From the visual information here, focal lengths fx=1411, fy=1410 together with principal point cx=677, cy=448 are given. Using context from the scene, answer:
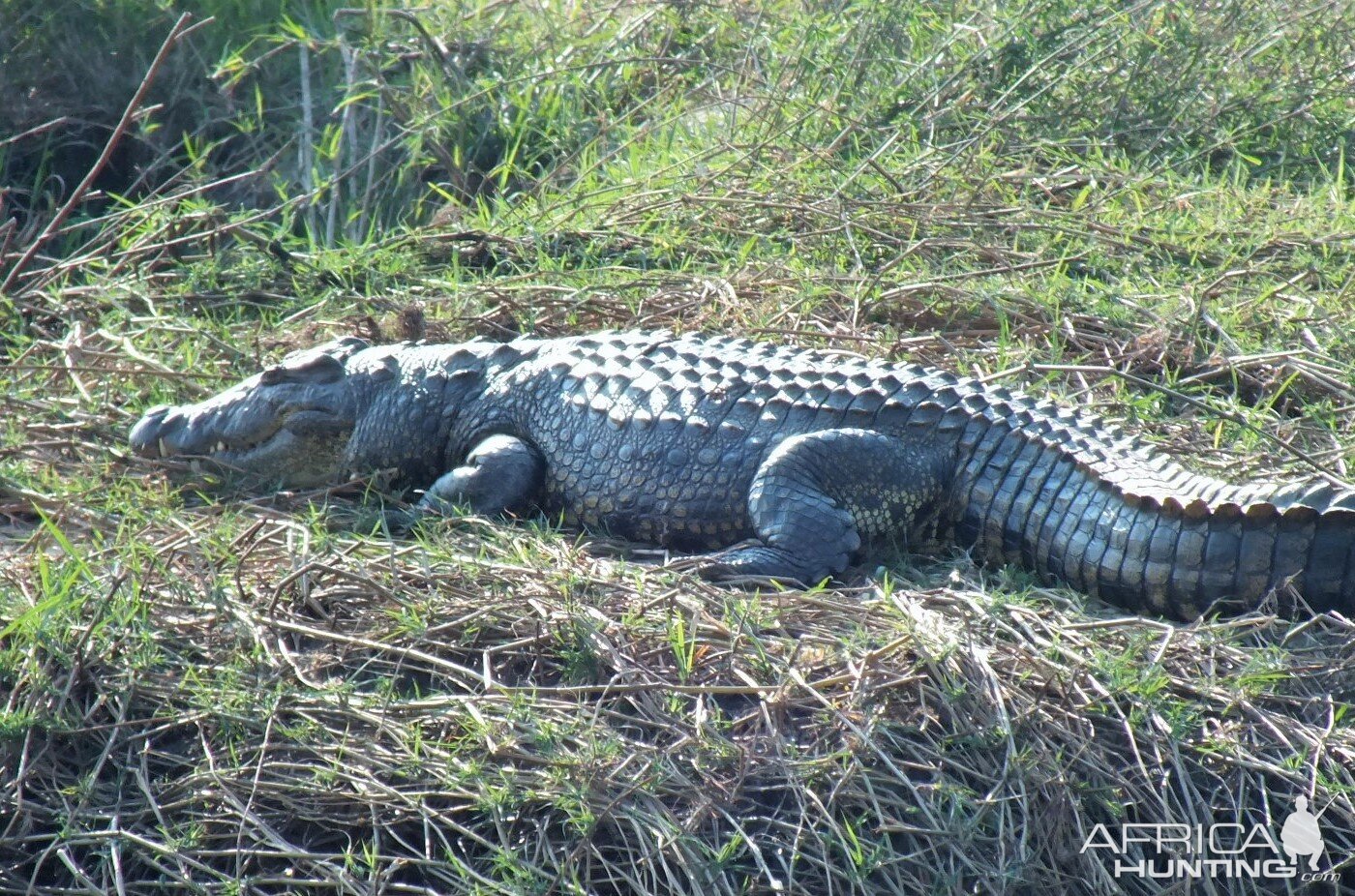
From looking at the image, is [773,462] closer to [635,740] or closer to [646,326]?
[635,740]

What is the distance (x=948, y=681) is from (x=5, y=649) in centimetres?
198

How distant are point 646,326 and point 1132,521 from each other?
6.80 ft

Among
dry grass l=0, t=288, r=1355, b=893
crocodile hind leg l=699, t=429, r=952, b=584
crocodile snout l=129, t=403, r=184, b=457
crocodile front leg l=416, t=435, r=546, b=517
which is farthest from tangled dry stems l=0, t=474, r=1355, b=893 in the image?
crocodile snout l=129, t=403, r=184, b=457

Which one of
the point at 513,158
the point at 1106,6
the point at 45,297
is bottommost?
the point at 45,297

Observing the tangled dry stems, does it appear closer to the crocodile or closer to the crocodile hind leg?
the crocodile

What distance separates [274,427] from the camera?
4.28 meters

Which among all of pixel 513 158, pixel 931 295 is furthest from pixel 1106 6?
pixel 513 158

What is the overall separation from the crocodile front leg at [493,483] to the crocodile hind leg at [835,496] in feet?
2.18

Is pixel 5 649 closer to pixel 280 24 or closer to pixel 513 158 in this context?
pixel 513 158

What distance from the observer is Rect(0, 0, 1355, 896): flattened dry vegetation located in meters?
2.69

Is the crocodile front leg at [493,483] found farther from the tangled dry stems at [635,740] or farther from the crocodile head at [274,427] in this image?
the tangled dry stems at [635,740]

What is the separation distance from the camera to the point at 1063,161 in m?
6.02

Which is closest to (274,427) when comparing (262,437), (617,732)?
(262,437)

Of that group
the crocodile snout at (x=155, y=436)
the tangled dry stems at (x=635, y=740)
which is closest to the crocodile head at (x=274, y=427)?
the crocodile snout at (x=155, y=436)
